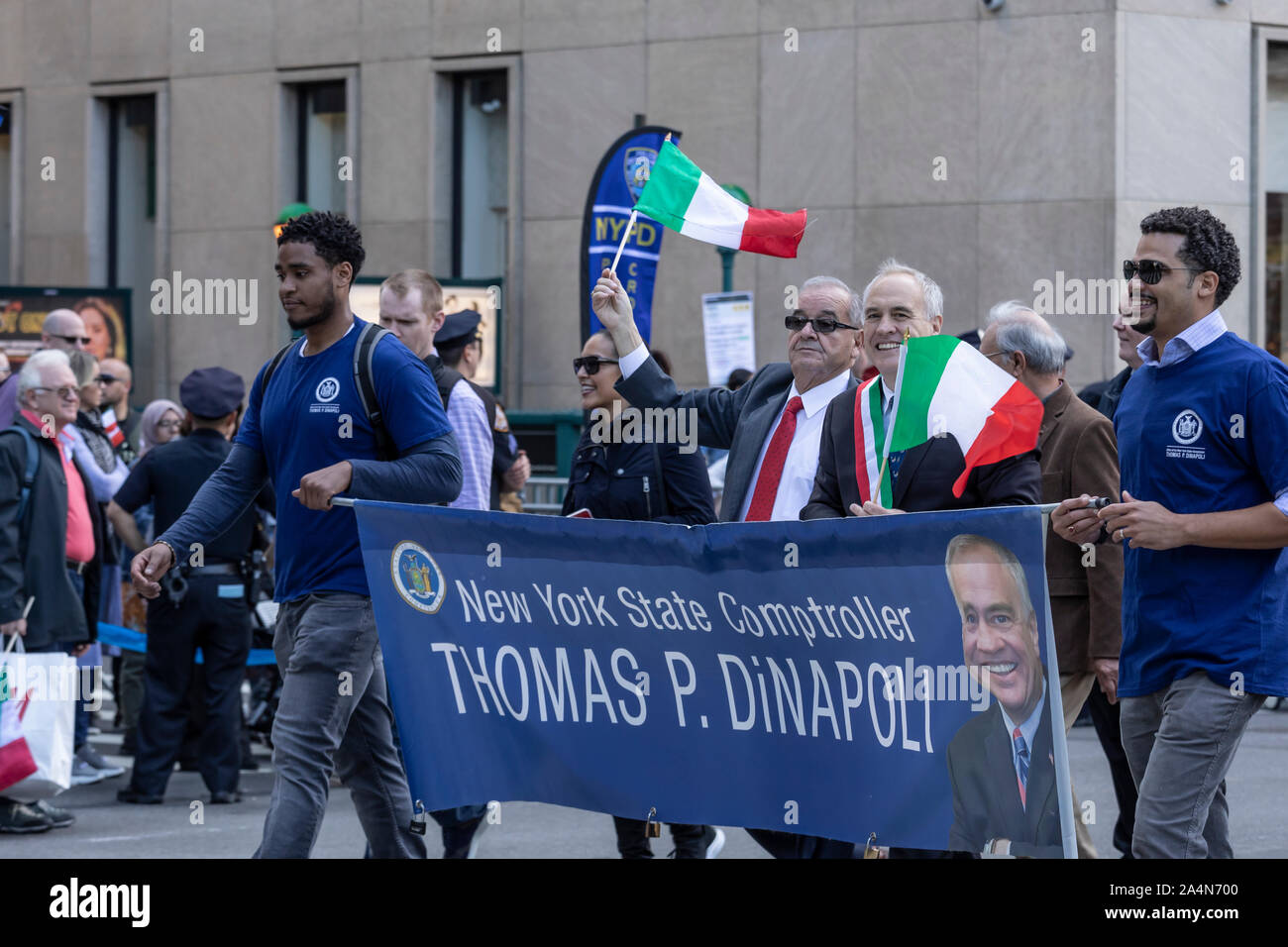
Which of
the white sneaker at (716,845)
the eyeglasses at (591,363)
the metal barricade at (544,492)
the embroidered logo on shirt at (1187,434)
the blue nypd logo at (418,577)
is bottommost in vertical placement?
the white sneaker at (716,845)

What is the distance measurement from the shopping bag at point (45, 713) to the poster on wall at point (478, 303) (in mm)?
11151

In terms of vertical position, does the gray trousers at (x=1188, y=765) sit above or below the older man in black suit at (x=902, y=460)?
below

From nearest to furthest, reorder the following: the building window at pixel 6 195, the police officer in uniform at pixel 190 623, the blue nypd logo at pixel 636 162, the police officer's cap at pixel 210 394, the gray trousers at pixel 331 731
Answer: the gray trousers at pixel 331 731 < the police officer in uniform at pixel 190 623 < the police officer's cap at pixel 210 394 < the blue nypd logo at pixel 636 162 < the building window at pixel 6 195

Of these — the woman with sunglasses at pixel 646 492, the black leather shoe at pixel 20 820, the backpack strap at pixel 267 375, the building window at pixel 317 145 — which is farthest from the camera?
the building window at pixel 317 145

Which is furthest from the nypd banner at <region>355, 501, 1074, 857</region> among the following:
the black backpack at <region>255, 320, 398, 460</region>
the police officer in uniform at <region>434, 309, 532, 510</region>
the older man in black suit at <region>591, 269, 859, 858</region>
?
the police officer in uniform at <region>434, 309, 532, 510</region>

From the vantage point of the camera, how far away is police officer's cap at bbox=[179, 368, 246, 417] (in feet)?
31.7

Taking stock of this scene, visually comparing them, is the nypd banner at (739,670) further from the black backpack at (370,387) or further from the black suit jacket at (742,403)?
the black suit jacket at (742,403)

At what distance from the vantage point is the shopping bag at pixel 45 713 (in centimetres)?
790

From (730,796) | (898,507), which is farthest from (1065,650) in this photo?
(730,796)

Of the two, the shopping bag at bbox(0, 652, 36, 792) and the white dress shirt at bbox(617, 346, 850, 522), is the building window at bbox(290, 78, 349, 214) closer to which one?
the shopping bag at bbox(0, 652, 36, 792)

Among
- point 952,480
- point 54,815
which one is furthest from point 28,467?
point 952,480

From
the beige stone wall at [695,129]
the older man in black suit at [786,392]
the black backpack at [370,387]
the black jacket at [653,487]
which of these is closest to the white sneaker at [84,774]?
the black jacket at [653,487]
